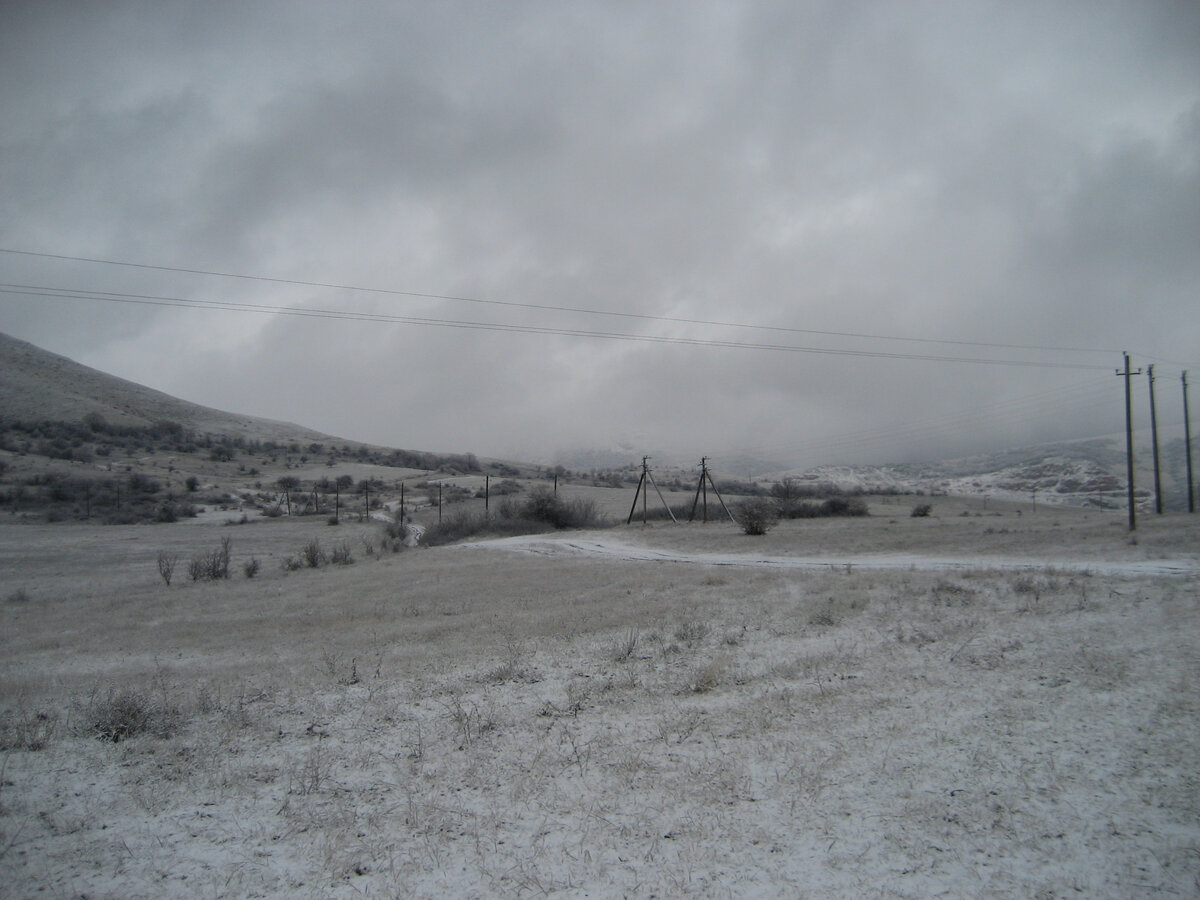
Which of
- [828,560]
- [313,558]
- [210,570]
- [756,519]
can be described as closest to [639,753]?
[828,560]

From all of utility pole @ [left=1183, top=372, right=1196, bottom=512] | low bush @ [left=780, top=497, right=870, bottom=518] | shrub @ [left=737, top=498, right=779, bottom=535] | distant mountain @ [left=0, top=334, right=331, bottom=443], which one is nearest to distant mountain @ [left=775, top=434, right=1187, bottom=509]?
utility pole @ [left=1183, top=372, right=1196, bottom=512]

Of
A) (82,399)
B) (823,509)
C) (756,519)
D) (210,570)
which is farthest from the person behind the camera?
(82,399)

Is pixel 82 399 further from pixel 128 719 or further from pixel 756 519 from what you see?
pixel 128 719

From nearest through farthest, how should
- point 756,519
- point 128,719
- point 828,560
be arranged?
point 128,719 → point 828,560 → point 756,519

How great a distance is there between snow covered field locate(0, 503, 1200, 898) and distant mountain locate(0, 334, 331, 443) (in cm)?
8358

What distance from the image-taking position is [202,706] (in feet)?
24.7

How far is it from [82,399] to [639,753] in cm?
10381

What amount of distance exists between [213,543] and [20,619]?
23810 mm

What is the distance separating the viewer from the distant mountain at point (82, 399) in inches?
3029

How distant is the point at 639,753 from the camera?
6051 mm

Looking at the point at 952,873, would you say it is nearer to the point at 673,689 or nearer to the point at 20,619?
the point at 673,689

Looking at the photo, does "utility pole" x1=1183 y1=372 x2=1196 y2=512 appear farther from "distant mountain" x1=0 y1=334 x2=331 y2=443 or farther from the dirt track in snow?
"distant mountain" x1=0 y1=334 x2=331 y2=443

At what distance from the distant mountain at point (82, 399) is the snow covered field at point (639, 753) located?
274 feet

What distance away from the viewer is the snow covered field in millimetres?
4246
